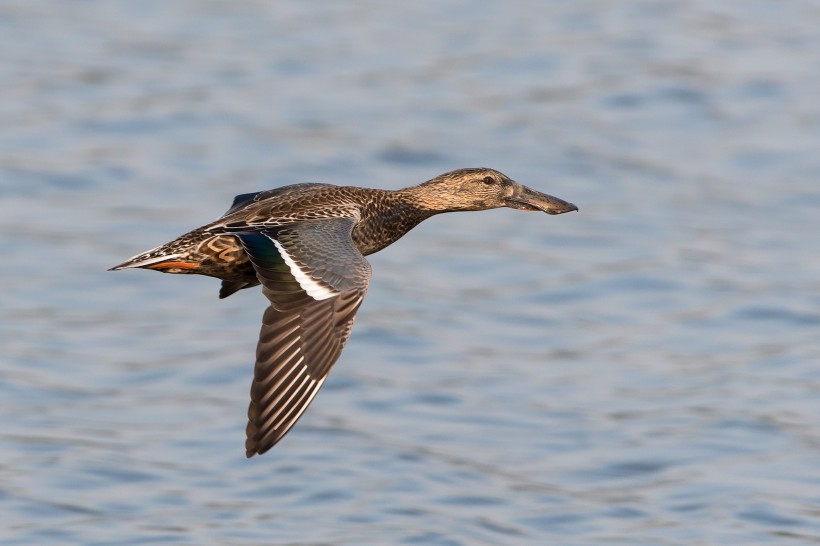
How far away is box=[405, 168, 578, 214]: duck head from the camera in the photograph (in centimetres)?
1155

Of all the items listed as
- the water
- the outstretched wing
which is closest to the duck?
the outstretched wing

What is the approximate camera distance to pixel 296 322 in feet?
30.0

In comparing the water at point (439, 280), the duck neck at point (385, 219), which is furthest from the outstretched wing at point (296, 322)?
the water at point (439, 280)

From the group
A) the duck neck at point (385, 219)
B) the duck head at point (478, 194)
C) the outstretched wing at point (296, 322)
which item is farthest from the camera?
the duck head at point (478, 194)

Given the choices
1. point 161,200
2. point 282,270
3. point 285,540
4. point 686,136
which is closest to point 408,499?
point 285,540

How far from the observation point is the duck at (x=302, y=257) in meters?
8.95

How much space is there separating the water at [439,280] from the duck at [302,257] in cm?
257

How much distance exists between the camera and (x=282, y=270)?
9383 mm

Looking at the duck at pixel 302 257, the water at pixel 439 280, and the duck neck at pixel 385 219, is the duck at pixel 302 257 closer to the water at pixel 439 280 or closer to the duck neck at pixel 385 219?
the duck neck at pixel 385 219

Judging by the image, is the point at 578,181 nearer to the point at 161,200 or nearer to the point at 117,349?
the point at 161,200

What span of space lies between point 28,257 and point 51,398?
3219 mm

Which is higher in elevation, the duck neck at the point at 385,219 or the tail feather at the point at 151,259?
the duck neck at the point at 385,219

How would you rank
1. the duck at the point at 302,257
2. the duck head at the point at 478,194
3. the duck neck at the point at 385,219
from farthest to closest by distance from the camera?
the duck head at the point at 478,194 → the duck neck at the point at 385,219 → the duck at the point at 302,257

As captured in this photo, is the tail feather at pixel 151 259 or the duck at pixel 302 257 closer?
the duck at pixel 302 257
